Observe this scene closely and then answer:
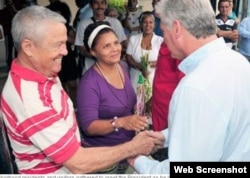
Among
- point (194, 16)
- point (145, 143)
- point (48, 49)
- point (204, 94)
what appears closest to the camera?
point (204, 94)

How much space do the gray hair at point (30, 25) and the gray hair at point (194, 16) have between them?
0.50 metres

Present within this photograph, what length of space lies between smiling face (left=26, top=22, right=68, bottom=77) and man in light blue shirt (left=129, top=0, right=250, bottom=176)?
0.44m

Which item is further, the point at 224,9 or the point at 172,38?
the point at 224,9

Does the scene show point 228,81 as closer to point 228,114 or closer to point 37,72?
point 228,114

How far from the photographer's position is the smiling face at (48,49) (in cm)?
151

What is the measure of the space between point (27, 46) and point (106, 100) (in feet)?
2.36

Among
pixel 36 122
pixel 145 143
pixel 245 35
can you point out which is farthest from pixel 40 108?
pixel 245 35

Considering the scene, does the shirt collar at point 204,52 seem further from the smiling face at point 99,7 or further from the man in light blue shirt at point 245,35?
the man in light blue shirt at point 245,35

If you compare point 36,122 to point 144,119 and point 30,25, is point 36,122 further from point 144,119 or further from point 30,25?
point 144,119

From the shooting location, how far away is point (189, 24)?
1430 mm

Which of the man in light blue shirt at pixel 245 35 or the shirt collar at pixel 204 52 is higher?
the shirt collar at pixel 204 52

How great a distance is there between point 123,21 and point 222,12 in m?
1.59

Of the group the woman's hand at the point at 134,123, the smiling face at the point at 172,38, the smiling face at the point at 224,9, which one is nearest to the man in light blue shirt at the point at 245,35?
the smiling face at the point at 224,9

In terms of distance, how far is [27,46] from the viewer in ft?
4.95
